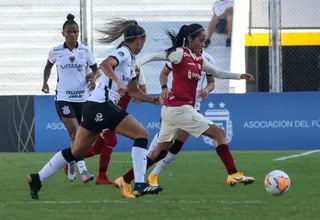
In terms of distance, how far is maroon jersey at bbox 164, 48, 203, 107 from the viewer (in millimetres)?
11469

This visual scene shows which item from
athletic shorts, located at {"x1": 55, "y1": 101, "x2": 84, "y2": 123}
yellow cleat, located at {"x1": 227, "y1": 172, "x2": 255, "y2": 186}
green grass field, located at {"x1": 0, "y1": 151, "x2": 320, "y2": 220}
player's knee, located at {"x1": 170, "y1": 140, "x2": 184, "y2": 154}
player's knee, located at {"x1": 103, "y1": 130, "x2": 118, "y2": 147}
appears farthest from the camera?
athletic shorts, located at {"x1": 55, "y1": 101, "x2": 84, "y2": 123}

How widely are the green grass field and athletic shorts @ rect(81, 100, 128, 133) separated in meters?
0.81

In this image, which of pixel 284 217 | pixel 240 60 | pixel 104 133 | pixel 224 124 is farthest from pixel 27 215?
pixel 240 60

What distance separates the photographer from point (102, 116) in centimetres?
1043

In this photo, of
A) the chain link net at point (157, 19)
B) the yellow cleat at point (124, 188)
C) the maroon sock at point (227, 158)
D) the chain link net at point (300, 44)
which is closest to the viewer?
the yellow cleat at point (124, 188)

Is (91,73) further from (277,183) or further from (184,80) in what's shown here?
(277,183)

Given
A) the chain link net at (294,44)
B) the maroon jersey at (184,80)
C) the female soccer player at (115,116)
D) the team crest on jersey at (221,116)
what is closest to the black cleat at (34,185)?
the female soccer player at (115,116)

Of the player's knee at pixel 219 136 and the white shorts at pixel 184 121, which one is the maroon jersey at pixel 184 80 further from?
the player's knee at pixel 219 136

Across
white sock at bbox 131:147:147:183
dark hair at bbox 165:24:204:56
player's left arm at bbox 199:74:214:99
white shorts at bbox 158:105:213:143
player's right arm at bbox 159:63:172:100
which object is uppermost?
dark hair at bbox 165:24:204:56

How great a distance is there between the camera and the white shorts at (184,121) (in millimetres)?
11430

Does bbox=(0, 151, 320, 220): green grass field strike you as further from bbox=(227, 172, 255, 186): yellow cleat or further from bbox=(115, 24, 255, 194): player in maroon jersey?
bbox=(115, 24, 255, 194): player in maroon jersey

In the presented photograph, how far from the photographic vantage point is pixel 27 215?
909 cm

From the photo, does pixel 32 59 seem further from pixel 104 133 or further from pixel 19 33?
pixel 104 133

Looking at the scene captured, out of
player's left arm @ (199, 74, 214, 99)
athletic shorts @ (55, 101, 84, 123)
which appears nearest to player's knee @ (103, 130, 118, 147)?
athletic shorts @ (55, 101, 84, 123)
